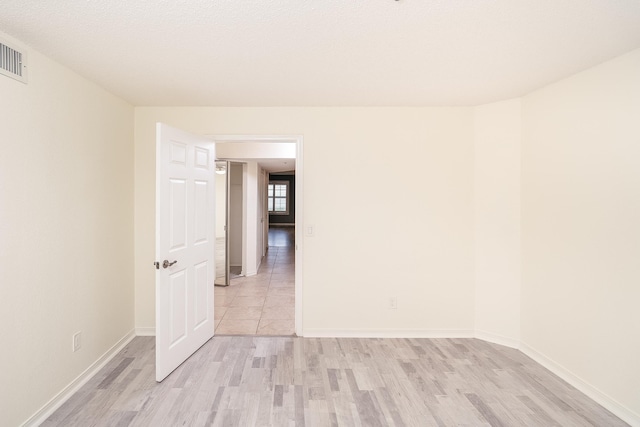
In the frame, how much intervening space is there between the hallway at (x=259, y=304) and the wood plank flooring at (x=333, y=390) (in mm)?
422

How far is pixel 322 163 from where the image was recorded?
3.22 meters

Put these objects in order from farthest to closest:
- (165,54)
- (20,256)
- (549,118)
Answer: (549,118) → (165,54) → (20,256)

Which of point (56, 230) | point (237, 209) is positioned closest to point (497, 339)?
point (56, 230)

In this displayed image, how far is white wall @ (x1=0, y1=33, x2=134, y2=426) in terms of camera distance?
1841 mm

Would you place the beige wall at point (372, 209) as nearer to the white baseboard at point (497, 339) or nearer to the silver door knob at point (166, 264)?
the white baseboard at point (497, 339)

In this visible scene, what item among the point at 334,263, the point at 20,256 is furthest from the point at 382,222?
the point at 20,256

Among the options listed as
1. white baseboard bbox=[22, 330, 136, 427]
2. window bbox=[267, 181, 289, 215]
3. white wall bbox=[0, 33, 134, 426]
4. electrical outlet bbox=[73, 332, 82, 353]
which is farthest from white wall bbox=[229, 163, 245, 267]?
window bbox=[267, 181, 289, 215]

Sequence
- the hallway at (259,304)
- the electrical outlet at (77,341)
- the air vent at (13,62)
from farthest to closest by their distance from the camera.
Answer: the hallway at (259,304), the electrical outlet at (77,341), the air vent at (13,62)

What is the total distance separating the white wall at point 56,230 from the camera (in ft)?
6.04

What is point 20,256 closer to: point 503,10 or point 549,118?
point 503,10

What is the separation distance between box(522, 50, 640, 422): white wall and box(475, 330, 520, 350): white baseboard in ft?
0.55

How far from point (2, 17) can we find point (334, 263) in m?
2.91

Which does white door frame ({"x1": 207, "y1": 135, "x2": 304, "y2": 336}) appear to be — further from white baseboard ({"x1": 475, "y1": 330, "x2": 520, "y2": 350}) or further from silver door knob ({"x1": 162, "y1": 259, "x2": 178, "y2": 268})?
white baseboard ({"x1": 475, "y1": 330, "x2": 520, "y2": 350})

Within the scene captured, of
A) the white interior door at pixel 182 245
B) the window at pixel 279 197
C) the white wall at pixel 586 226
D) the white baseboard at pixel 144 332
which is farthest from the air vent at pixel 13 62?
the window at pixel 279 197
